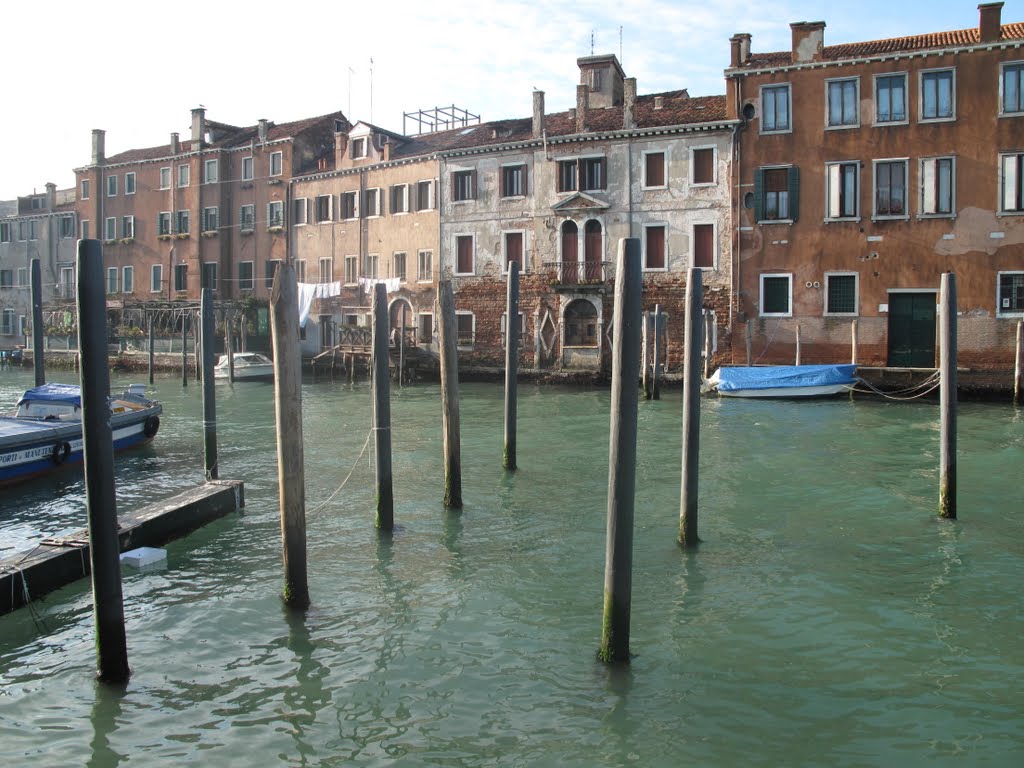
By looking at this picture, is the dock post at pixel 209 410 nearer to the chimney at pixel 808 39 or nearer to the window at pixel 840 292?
the window at pixel 840 292

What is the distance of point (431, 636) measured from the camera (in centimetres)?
626

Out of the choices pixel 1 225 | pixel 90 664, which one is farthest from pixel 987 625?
pixel 1 225

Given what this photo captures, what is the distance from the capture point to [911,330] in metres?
24.1

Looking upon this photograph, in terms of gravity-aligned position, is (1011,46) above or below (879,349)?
above

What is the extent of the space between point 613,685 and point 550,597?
1620 mm

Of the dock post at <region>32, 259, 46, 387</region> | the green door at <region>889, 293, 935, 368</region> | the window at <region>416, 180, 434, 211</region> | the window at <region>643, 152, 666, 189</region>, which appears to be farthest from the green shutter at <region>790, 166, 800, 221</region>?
the dock post at <region>32, 259, 46, 387</region>

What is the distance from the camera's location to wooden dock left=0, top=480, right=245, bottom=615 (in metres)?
6.68

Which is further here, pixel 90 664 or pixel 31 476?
pixel 31 476

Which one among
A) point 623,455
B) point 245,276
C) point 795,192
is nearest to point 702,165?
point 795,192

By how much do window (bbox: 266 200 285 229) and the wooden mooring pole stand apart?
106 feet

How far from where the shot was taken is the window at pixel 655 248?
Answer: 27.5m

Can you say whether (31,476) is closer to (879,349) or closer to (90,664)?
(90,664)

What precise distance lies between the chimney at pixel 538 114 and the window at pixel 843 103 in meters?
8.68

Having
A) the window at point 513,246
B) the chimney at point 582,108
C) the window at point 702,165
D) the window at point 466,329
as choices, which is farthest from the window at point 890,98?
the window at point 466,329
